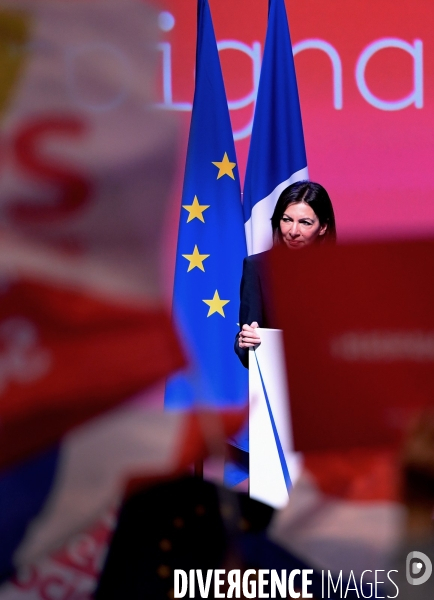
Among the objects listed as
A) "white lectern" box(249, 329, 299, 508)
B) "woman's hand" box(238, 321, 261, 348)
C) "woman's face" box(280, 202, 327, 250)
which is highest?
"woman's face" box(280, 202, 327, 250)

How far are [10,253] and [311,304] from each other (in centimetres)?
28

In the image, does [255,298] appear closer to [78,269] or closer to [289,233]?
[289,233]

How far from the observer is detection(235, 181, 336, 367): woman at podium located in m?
1.59

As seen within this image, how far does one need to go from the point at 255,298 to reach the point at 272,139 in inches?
32.4

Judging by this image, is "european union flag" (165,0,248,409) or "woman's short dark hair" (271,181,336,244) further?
"european union flag" (165,0,248,409)

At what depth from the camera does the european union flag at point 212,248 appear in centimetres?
216

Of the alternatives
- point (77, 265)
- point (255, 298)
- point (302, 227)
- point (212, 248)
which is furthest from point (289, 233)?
point (77, 265)

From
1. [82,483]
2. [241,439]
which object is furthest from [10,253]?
[241,439]

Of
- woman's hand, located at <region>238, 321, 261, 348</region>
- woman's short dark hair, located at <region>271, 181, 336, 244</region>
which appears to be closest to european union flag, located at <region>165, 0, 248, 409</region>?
woman's short dark hair, located at <region>271, 181, 336, 244</region>

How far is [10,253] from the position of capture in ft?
2.19

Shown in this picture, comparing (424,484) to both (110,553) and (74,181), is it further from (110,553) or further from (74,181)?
(74,181)

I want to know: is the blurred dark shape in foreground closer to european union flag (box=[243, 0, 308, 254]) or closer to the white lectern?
the white lectern

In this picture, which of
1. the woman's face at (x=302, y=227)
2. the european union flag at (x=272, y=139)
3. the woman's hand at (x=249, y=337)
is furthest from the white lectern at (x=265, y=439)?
the european union flag at (x=272, y=139)

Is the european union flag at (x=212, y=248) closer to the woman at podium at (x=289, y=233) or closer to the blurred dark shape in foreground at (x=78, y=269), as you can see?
the woman at podium at (x=289, y=233)
